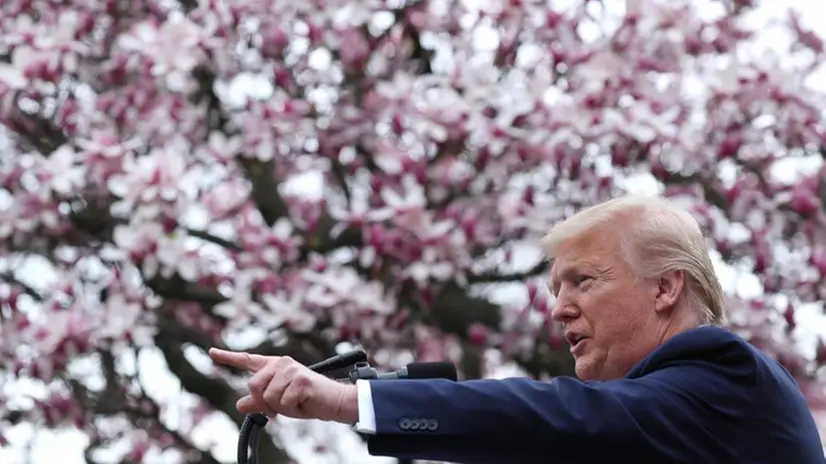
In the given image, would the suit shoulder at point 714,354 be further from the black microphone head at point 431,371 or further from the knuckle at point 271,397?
the knuckle at point 271,397

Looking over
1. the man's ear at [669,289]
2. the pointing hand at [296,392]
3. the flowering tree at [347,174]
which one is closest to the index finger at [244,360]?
the pointing hand at [296,392]

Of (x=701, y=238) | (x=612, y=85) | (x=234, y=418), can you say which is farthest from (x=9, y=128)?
(x=701, y=238)

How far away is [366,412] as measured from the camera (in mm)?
2072

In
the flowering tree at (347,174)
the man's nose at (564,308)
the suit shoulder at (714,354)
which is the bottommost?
the flowering tree at (347,174)

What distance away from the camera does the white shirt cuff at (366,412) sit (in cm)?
207

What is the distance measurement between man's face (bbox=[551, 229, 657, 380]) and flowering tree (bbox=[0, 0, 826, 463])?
1.94 m

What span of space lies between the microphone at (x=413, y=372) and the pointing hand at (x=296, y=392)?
2.5 inches

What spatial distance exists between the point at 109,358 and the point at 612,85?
1.78 meters

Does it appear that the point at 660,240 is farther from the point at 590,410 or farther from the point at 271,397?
the point at 271,397

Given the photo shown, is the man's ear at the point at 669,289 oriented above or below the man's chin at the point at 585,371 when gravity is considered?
above

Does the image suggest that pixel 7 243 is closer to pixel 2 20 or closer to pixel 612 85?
pixel 2 20

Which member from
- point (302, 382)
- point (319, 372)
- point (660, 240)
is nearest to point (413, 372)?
point (319, 372)

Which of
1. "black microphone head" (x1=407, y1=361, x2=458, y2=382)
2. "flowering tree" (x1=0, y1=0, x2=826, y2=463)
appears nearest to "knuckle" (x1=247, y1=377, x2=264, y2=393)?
"black microphone head" (x1=407, y1=361, x2=458, y2=382)

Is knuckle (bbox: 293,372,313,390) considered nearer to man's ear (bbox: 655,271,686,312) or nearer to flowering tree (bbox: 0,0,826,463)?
man's ear (bbox: 655,271,686,312)
